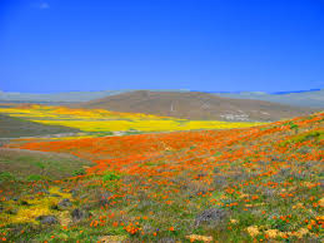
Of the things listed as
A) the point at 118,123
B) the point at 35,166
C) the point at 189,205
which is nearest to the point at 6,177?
the point at 35,166

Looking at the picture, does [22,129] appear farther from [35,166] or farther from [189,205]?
[189,205]

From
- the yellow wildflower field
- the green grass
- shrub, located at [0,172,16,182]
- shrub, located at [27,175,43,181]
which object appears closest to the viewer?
shrub, located at [0,172,16,182]

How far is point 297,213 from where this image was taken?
6707 mm

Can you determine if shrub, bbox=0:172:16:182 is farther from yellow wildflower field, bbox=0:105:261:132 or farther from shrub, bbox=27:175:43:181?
yellow wildflower field, bbox=0:105:261:132

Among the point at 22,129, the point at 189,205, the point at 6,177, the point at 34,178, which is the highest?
the point at 189,205

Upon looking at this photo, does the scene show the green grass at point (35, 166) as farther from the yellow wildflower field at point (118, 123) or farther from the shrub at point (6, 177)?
the yellow wildflower field at point (118, 123)

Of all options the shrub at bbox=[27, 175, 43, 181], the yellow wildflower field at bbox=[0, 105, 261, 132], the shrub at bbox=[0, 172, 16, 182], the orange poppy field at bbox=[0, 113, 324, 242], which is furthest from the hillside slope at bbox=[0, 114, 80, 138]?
the orange poppy field at bbox=[0, 113, 324, 242]

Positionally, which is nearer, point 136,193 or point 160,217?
point 160,217

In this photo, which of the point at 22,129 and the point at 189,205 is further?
the point at 22,129

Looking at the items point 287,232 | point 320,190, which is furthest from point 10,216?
point 320,190

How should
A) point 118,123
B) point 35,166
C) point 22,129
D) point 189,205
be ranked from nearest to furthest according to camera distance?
point 189,205 → point 35,166 → point 22,129 → point 118,123

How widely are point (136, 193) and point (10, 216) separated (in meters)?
5.21

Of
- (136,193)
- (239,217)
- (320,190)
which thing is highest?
(320,190)

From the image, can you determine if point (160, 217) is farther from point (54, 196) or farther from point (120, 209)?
point (54, 196)
